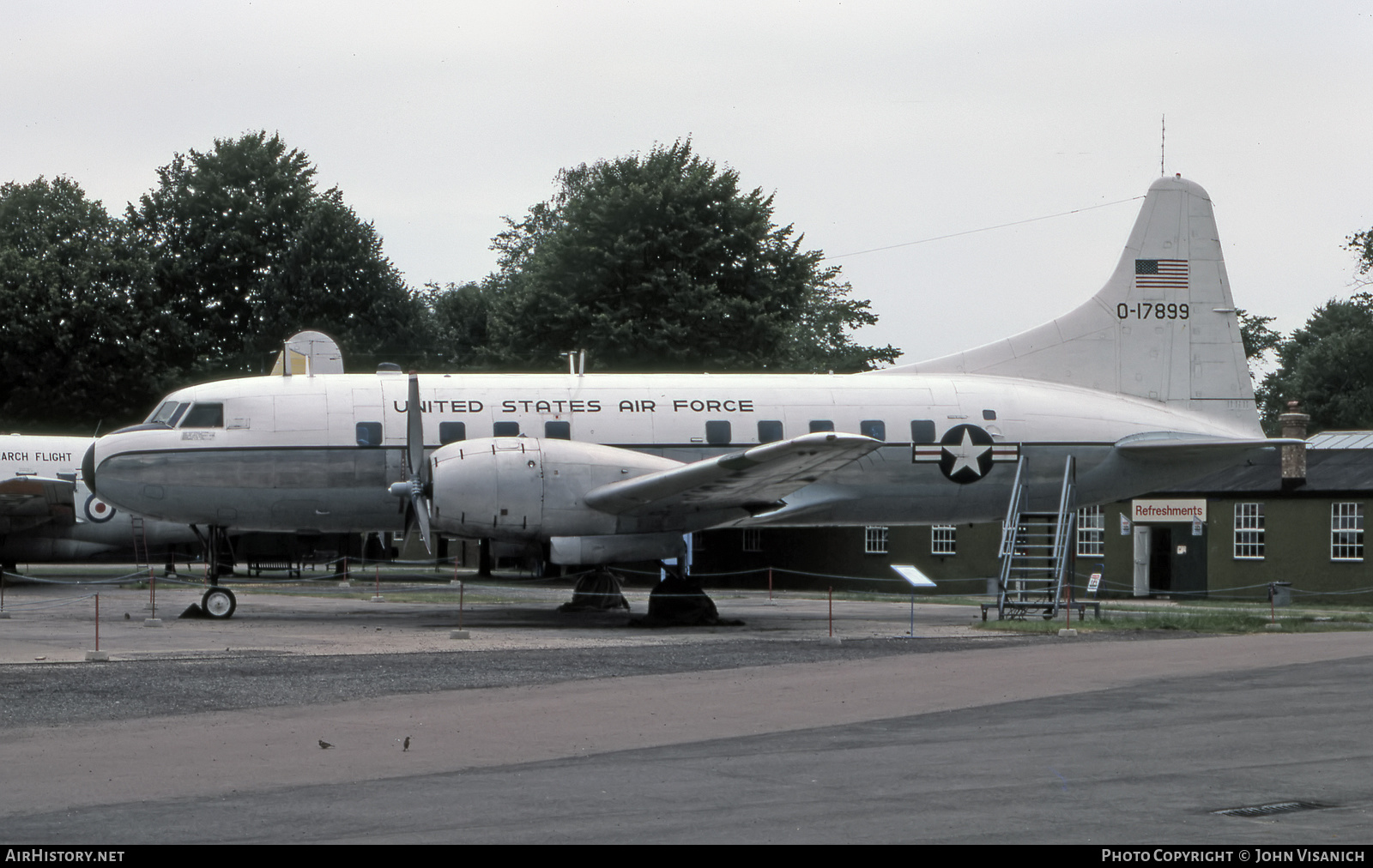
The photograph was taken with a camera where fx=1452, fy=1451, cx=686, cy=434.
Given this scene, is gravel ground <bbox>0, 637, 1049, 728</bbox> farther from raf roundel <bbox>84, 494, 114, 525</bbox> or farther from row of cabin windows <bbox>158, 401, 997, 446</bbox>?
raf roundel <bbox>84, 494, 114, 525</bbox>

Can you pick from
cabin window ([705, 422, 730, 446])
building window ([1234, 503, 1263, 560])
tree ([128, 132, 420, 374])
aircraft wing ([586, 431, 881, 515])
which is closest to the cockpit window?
aircraft wing ([586, 431, 881, 515])

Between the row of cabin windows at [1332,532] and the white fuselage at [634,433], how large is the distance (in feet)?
44.0

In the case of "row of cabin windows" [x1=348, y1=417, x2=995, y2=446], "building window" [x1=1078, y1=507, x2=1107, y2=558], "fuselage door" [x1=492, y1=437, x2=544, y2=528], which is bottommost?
"building window" [x1=1078, y1=507, x2=1107, y2=558]

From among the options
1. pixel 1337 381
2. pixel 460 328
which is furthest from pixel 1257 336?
pixel 460 328

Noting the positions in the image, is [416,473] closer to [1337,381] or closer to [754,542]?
[754,542]

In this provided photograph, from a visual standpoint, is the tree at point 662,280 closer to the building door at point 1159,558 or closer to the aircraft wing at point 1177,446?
the building door at point 1159,558

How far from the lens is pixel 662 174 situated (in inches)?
1874

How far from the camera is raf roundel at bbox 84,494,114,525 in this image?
35.4 m

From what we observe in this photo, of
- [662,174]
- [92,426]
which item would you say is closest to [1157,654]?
[662,174]

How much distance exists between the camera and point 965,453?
920 inches

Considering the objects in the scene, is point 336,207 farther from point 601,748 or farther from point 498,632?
point 601,748

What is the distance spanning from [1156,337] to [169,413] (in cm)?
1634

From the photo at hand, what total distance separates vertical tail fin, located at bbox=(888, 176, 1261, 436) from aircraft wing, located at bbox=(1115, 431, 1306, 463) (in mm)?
1200

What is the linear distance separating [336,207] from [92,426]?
12501 mm
